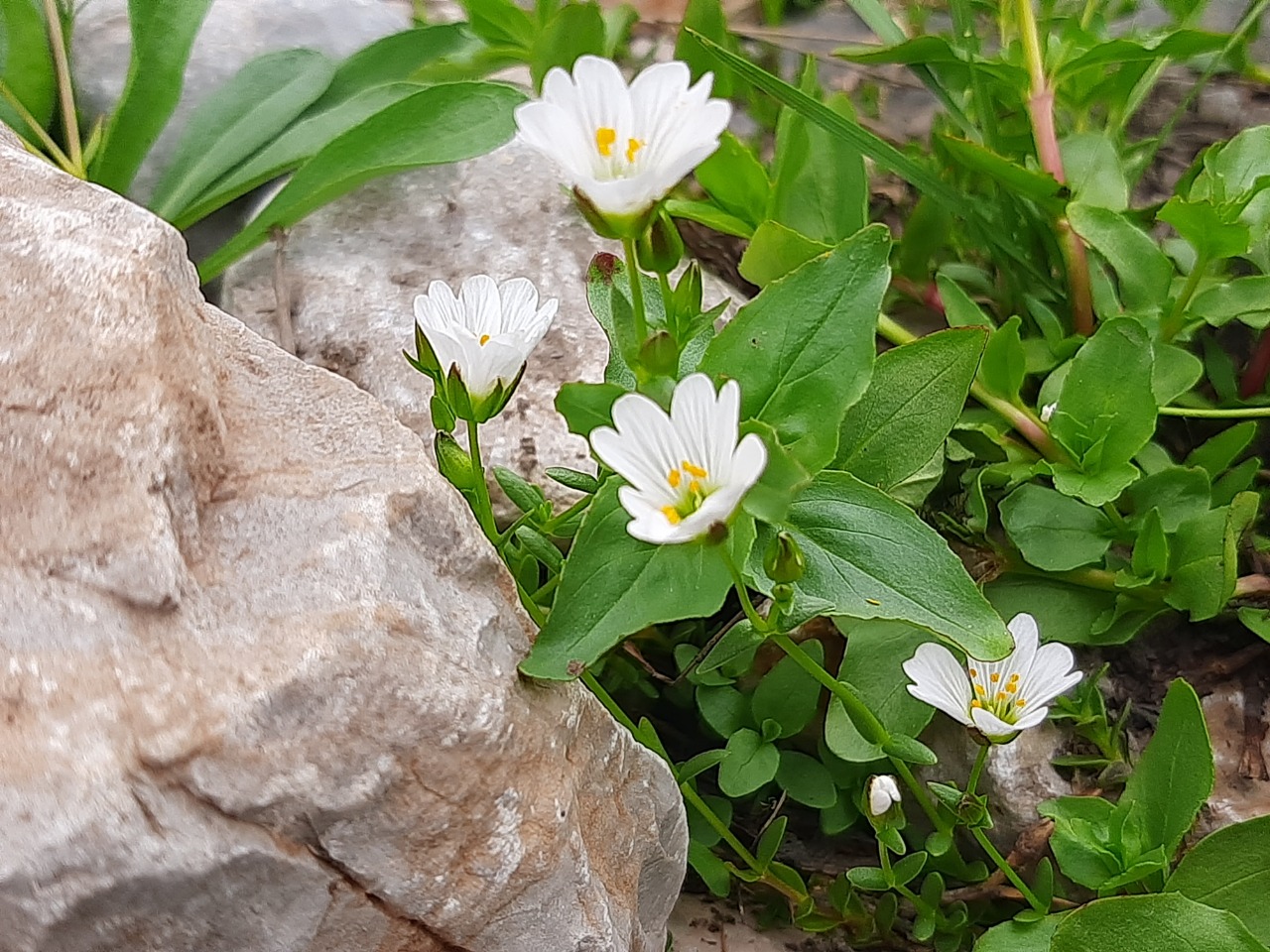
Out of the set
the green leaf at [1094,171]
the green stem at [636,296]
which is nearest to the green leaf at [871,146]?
the green leaf at [1094,171]

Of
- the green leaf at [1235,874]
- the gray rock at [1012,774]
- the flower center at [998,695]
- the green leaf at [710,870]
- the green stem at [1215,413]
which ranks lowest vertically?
the green leaf at [710,870]

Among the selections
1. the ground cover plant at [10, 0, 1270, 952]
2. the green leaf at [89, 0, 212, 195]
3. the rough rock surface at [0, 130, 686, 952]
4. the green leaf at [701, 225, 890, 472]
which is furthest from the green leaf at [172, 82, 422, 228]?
the green leaf at [701, 225, 890, 472]

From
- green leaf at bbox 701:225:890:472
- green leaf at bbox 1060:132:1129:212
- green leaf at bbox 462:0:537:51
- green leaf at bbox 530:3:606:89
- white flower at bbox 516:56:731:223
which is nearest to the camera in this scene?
white flower at bbox 516:56:731:223

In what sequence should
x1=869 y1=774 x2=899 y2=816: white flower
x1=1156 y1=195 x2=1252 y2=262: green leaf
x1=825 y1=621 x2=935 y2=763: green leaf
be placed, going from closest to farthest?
x1=869 y1=774 x2=899 y2=816: white flower → x1=825 y1=621 x2=935 y2=763: green leaf → x1=1156 y1=195 x2=1252 y2=262: green leaf

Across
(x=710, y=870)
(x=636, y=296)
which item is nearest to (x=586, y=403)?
(x=636, y=296)

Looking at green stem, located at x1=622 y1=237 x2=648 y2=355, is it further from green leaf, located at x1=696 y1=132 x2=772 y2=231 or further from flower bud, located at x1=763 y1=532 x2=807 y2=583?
green leaf, located at x1=696 y1=132 x2=772 y2=231

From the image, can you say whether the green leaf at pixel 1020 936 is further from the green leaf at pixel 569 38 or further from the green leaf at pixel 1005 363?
the green leaf at pixel 569 38

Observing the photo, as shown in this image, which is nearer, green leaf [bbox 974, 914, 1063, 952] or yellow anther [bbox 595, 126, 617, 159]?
yellow anther [bbox 595, 126, 617, 159]

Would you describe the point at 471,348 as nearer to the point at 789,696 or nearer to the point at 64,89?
the point at 789,696
